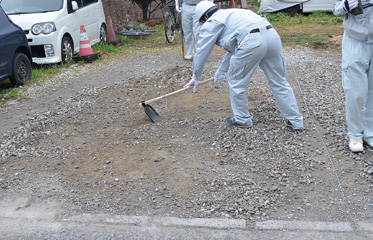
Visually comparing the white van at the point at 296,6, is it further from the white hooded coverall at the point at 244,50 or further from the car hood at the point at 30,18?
the white hooded coverall at the point at 244,50

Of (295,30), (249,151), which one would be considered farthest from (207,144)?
(295,30)

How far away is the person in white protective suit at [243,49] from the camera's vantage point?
4285 millimetres

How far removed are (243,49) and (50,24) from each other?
5.17 m

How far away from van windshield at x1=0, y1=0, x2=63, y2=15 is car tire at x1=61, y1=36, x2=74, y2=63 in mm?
680

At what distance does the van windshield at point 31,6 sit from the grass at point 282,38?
47.7 inches

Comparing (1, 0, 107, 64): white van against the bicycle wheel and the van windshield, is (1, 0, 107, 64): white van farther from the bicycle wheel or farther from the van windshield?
the bicycle wheel

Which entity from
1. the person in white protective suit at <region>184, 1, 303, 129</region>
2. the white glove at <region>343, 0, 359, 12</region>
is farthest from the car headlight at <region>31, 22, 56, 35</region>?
the white glove at <region>343, 0, 359, 12</region>

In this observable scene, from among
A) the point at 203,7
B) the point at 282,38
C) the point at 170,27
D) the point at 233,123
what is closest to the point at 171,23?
the point at 170,27

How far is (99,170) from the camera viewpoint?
4059 mm

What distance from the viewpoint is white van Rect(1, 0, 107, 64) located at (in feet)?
26.3

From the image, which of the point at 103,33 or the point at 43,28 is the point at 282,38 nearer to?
the point at 103,33

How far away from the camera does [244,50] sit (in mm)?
4293

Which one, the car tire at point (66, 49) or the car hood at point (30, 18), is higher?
the car hood at point (30, 18)

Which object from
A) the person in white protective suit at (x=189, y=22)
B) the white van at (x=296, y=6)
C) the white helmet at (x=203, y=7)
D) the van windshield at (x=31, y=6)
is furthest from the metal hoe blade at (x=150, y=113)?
the white van at (x=296, y=6)
